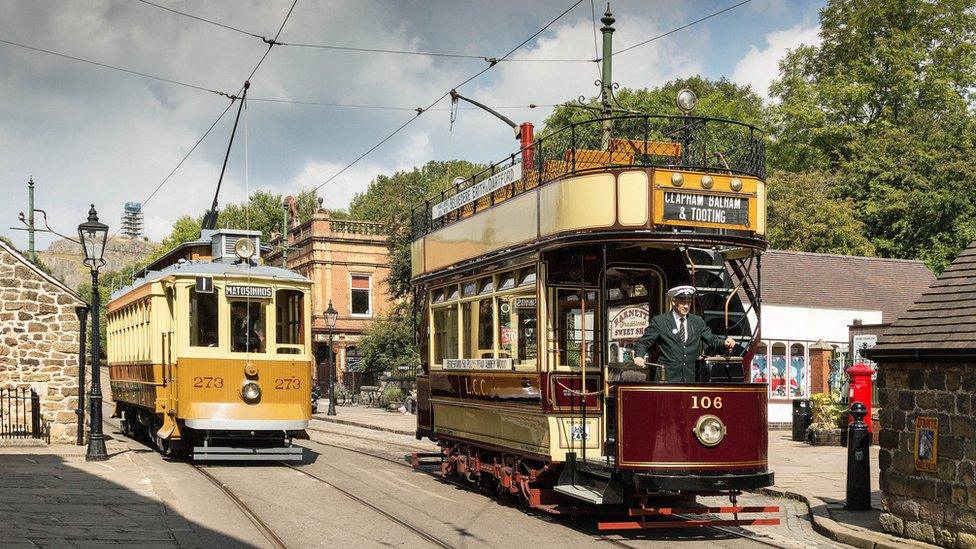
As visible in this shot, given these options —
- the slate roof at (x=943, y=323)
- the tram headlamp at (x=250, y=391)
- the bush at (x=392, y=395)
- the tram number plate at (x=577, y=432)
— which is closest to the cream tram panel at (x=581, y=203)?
the tram number plate at (x=577, y=432)

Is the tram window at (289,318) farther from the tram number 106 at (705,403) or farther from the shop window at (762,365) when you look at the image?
the shop window at (762,365)

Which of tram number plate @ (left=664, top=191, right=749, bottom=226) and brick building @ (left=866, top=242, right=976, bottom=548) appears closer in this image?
brick building @ (left=866, top=242, right=976, bottom=548)

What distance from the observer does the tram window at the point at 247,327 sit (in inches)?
716

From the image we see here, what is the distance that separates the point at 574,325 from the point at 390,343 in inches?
1309

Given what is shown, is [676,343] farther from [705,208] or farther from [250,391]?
[250,391]

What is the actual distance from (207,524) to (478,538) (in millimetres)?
2901

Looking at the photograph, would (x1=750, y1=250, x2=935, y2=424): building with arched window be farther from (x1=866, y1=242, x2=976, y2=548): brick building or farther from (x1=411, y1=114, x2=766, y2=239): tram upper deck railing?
(x1=866, y1=242, x2=976, y2=548): brick building

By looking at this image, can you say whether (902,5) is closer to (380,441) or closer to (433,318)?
(380,441)

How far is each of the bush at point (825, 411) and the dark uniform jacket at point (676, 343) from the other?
41.0ft

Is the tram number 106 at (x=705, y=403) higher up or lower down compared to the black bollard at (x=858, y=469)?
higher up

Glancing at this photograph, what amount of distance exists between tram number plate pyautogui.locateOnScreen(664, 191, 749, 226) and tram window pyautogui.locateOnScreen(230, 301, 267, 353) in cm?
885

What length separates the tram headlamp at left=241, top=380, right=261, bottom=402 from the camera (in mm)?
17816

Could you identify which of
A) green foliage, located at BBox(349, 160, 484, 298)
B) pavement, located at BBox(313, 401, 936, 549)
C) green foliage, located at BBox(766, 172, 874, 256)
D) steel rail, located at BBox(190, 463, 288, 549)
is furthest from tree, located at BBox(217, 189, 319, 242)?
steel rail, located at BBox(190, 463, 288, 549)

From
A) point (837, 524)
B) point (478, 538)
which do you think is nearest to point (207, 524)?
point (478, 538)
